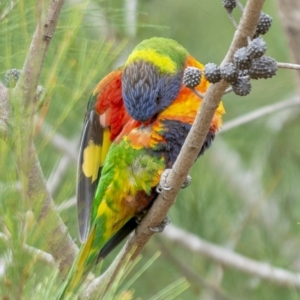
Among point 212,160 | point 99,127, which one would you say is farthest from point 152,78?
point 212,160

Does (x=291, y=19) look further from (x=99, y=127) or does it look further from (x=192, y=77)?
(x=192, y=77)

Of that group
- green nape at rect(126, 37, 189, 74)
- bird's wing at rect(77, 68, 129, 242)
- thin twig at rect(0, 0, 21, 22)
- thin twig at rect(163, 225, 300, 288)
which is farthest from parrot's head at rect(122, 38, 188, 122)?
thin twig at rect(163, 225, 300, 288)

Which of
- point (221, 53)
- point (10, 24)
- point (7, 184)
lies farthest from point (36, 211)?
point (221, 53)

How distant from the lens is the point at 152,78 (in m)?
1.76

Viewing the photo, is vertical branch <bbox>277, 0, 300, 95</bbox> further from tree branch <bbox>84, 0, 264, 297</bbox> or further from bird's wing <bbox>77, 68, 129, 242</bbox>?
tree branch <bbox>84, 0, 264, 297</bbox>

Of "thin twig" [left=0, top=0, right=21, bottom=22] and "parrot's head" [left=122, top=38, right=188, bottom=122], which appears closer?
"thin twig" [left=0, top=0, right=21, bottom=22]

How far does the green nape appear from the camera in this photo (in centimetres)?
182

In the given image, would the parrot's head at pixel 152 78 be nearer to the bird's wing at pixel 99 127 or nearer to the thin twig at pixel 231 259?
the bird's wing at pixel 99 127

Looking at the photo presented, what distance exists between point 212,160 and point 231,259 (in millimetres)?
984

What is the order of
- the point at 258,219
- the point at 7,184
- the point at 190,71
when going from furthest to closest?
the point at 258,219
the point at 190,71
the point at 7,184

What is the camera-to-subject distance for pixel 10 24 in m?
1.25

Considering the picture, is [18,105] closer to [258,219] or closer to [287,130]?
[258,219]

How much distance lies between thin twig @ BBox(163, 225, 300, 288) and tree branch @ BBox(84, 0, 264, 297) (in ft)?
2.41

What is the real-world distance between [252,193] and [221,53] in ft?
2.46
